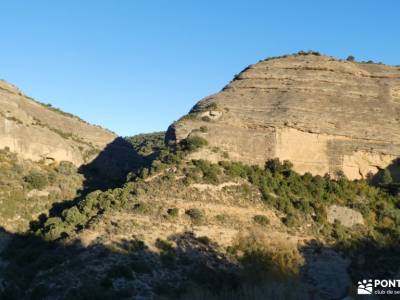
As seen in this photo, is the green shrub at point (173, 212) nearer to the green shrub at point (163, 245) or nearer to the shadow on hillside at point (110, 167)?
the green shrub at point (163, 245)

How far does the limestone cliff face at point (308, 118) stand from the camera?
42.7 metres

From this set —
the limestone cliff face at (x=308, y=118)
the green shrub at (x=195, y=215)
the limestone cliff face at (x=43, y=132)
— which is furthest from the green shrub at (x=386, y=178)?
the limestone cliff face at (x=43, y=132)

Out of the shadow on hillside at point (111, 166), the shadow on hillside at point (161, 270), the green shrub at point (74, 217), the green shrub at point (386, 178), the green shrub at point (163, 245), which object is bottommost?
the shadow on hillside at point (161, 270)

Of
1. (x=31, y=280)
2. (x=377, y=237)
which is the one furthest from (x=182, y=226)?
(x=377, y=237)

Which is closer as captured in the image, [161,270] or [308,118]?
[161,270]

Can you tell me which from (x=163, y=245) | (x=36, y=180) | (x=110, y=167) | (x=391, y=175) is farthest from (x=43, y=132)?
(x=391, y=175)

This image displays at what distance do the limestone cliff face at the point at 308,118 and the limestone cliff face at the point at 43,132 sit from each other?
29.3 ft

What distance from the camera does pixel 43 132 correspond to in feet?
154

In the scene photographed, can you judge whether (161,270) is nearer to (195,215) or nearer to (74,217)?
(195,215)

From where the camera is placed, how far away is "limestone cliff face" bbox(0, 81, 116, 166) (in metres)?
45.1

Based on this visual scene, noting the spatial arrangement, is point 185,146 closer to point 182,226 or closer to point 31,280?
point 182,226

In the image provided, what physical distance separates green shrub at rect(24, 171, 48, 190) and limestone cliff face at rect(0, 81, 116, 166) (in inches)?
129

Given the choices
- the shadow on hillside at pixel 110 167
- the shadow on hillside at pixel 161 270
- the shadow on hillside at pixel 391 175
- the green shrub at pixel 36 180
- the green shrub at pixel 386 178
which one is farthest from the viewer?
the shadow on hillside at pixel 110 167

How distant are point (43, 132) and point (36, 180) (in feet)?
20.6
